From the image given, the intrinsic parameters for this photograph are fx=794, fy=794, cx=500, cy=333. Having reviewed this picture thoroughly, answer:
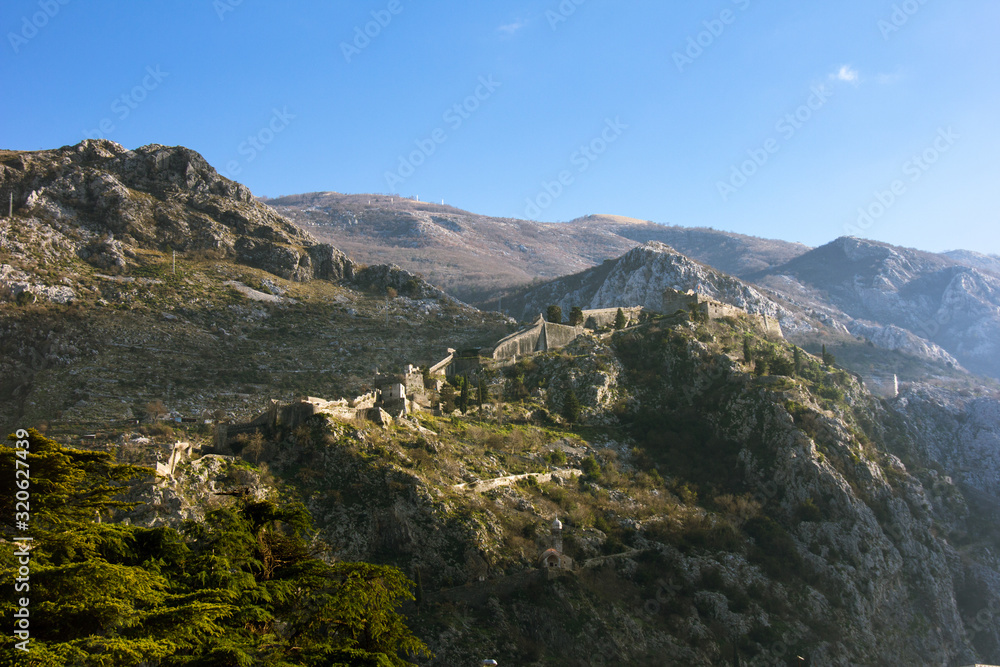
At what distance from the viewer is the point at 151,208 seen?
7269cm

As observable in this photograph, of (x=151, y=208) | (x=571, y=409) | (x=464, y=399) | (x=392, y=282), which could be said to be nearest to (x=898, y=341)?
(x=392, y=282)

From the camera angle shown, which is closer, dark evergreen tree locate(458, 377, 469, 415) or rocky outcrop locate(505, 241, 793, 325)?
dark evergreen tree locate(458, 377, 469, 415)

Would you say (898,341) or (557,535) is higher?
(898,341)

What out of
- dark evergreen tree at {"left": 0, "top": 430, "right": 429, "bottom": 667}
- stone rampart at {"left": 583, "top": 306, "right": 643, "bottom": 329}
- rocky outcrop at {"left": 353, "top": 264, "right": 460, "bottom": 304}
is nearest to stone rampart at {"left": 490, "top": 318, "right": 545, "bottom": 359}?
stone rampart at {"left": 583, "top": 306, "right": 643, "bottom": 329}

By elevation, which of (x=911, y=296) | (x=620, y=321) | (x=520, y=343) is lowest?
(x=520, y=343)

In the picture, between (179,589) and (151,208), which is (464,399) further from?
(151,208)

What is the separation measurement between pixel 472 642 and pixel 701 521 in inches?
787

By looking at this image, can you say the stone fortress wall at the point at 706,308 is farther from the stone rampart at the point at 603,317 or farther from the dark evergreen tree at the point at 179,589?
the dark evergreen tree at the point at 179,589

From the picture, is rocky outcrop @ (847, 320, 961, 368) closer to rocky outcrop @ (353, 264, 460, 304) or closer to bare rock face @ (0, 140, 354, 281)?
rocky outcrop @ (353, 264, 460, 304)

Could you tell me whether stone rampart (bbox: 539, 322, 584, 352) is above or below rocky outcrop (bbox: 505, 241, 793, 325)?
below

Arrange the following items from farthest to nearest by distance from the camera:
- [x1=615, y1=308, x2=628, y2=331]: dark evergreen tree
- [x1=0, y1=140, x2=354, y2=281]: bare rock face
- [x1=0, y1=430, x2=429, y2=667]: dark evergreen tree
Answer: [x1=615, y1=308, x2=628, y2=331]: dark evergreen tree < [x1=0, y1=140, x2=354, y2=281]: bare rock face < [x1=0, y1=430, x2=429, y2=667]: dark evergreen tree

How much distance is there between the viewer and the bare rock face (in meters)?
66.3

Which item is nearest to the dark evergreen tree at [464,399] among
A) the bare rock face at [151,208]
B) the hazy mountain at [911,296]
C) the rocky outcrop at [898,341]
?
the bare rock face at [151,208]

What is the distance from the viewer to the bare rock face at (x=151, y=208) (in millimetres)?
66312
